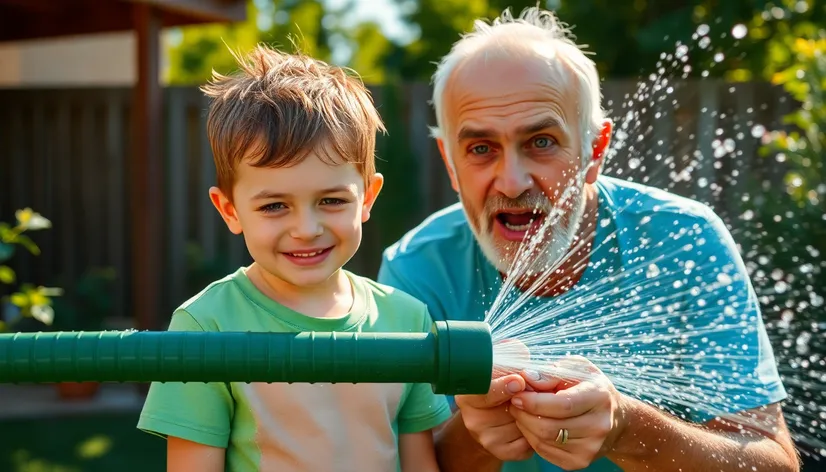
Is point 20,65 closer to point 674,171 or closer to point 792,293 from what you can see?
Result: point 674,171

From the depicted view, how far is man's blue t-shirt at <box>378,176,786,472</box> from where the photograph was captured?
278 centimetres

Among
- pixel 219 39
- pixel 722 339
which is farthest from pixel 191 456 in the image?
pixel 219 39

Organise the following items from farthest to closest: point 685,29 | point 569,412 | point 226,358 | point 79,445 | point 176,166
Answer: point 685,29
point 176,166
point 79,445
point 569,412
point 226,358

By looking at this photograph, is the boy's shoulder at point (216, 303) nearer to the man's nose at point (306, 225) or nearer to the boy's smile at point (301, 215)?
the boy's smile at point (301, 215)

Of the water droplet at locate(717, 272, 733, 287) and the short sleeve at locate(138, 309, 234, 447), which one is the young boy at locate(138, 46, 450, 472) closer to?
the short sleeve at locate(138, 309, 234, 447)

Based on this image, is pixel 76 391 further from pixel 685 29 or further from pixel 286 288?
pixel 685 29

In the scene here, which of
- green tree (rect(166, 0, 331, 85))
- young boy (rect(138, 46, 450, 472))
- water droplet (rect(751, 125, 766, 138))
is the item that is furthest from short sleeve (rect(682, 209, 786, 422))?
green tree (rect(166, 0, 331, 85))

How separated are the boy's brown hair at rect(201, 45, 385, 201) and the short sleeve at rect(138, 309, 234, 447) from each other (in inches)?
14.8

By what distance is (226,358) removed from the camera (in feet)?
5.34

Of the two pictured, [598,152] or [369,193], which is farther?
[598,152]

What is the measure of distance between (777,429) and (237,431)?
1.53 metres

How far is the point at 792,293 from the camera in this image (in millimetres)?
4711

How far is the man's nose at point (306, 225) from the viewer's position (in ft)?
6.84

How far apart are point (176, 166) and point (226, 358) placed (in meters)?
6.72
